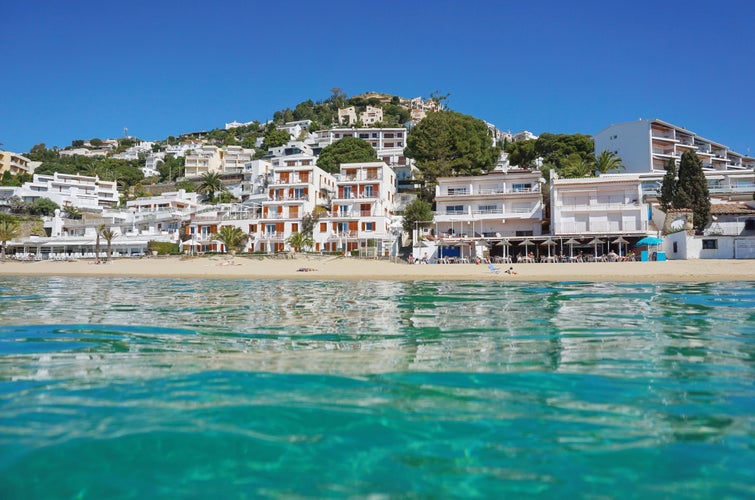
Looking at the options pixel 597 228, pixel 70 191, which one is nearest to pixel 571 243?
pixel 597 228

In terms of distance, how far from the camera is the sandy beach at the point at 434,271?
26547 mm

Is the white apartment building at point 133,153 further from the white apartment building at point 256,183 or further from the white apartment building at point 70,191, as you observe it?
the white apartment building at point 256,183

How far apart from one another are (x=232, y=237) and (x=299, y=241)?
758 centimetres

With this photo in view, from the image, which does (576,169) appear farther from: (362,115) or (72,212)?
(362,115)

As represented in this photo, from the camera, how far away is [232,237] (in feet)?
167

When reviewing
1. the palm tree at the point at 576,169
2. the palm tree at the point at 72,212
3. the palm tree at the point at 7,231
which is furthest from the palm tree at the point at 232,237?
the palm tree at the point at 576,169

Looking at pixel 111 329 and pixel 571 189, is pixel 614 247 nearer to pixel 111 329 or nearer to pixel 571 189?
pixel 571 189

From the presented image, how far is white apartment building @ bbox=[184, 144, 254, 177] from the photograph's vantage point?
111312mm

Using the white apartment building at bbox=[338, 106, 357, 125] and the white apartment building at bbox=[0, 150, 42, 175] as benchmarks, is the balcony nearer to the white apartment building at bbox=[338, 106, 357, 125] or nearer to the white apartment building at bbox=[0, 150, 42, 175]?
the white apartment building at bbox=[338, 106, 357, 125]

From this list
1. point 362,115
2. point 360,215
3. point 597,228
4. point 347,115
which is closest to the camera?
point 597,228

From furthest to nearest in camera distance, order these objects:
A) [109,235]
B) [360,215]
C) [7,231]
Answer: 1. [7,231]
2. [109,235]
3. [360,215]

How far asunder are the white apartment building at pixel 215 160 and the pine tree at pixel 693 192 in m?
87.6

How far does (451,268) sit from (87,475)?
31847 mm

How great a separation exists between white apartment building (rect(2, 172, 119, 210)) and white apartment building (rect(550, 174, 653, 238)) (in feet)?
240
